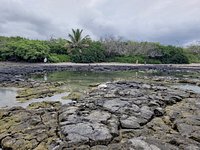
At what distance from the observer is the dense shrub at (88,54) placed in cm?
6906

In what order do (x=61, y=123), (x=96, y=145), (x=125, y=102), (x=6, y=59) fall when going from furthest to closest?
1. (x=6, y=59)
2. (x=125, y=102)
3. (x=61, y=123)
4. (x=96, y=145)

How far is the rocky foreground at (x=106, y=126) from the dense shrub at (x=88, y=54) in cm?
5045

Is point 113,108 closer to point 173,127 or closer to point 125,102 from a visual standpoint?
point 125,102

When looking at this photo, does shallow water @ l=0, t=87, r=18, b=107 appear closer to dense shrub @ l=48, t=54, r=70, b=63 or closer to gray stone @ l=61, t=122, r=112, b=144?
gray stone @ l=61, t=122, r=112, b=144

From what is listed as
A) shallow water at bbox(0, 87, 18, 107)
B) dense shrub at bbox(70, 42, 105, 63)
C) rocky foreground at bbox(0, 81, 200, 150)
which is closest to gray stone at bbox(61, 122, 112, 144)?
rocky foreground at bbox(0, 81, 200, 150)

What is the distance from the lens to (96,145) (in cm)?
1120

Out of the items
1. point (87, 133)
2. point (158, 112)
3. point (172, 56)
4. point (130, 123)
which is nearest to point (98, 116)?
point (130, 123)

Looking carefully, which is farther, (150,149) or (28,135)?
(28,135)

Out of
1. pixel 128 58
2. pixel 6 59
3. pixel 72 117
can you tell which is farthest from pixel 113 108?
pixel 128 58

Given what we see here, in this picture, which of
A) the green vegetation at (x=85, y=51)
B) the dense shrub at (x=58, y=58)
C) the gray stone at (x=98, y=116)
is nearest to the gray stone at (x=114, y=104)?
the gray stone at (x=98, y=116)

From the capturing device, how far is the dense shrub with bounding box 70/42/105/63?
69.1 m

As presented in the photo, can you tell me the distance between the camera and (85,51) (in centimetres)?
6988

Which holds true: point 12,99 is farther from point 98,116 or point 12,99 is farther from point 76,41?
point 76,41

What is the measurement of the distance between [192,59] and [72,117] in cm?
7888
